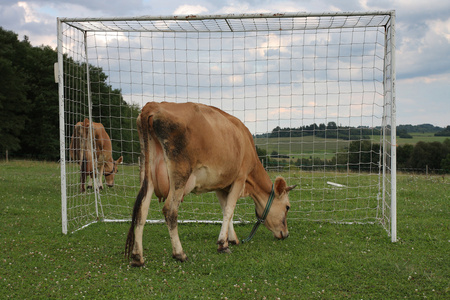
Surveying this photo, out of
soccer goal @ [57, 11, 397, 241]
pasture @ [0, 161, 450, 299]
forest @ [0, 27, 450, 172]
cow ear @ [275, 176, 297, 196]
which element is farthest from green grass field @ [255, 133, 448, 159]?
forest @ [0, 27, 450, 172]

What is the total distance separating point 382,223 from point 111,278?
16.8ft

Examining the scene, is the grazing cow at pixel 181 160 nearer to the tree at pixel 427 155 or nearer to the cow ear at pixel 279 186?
the cow ear at pixel 279 186

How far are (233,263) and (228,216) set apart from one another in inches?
35.7

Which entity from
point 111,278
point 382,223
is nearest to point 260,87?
point 382,223

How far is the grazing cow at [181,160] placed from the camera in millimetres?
5320

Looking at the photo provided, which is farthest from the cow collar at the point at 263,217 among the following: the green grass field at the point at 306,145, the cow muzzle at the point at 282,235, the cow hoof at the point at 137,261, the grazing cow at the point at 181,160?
the cow hoof at the point at 137,261

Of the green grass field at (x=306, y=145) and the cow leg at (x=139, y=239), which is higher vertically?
the green grass field at (x=306, y=145)

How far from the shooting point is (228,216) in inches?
246

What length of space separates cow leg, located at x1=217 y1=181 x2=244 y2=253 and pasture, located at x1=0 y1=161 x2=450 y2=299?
21cm

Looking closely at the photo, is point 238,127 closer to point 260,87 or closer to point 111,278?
point 260,87

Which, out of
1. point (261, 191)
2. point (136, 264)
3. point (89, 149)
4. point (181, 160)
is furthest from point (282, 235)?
point (89, 149)

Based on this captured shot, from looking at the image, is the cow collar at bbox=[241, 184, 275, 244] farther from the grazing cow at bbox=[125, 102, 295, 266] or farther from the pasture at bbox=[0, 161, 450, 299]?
the grazing cow at bbox=[125, 102, 295, 266]

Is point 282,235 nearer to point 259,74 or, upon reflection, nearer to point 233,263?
point 233,263

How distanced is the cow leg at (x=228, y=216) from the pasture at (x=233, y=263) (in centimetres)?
21
